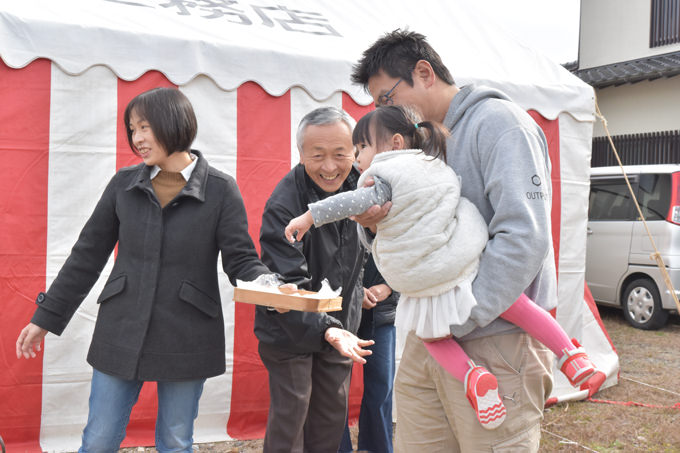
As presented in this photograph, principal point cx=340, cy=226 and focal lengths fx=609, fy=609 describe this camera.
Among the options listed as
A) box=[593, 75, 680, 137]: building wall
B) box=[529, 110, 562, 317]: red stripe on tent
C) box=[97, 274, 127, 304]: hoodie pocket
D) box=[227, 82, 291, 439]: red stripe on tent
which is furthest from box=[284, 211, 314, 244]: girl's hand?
box=[593, 75, 680, 137]: building wall

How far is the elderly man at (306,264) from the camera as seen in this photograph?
2141 millimetres

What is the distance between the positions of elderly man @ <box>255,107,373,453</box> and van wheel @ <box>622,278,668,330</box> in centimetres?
593

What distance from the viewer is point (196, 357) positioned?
76.4 inches

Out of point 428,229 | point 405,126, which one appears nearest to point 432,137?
point 405,126

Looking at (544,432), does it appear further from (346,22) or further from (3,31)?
(3,31)

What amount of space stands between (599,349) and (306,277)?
123 inches

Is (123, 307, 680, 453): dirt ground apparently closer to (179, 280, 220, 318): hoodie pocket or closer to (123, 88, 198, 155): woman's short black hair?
(179, 280, 220, 318): hoodie pocket


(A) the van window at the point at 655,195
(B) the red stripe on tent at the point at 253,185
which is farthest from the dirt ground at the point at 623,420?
(A) the van window at the point at 655,195

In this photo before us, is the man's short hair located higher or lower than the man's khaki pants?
higher

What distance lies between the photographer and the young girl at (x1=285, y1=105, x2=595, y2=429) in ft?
4.53

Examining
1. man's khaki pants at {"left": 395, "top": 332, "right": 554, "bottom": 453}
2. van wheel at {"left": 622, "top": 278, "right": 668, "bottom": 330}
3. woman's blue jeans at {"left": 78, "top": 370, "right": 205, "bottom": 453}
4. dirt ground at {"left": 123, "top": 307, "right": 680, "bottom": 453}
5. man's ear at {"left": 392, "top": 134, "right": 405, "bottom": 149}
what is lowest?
dirt ground at {"left": 123, "top": 307, "right": 680, "bottom": 453}

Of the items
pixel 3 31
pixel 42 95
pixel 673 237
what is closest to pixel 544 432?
pixel 42 95

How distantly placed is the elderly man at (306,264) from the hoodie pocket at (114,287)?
490 millimetres

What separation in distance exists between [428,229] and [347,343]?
0.53 meters
